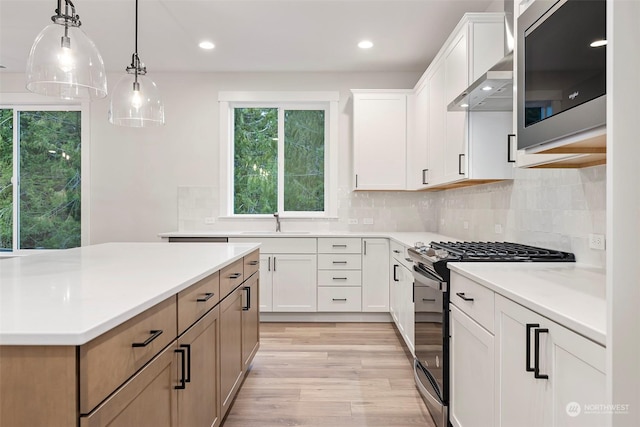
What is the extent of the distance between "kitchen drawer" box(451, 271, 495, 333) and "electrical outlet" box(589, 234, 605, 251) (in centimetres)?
61

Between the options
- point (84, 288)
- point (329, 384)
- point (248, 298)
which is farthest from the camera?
point (329, 384)

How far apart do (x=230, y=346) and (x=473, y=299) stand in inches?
49.1

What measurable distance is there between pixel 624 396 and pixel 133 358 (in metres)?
1.11

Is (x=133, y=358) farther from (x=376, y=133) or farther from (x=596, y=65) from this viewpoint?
(x=376, y=133)

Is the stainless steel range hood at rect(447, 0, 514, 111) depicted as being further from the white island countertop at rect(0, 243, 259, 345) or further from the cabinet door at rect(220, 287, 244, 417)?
the cabinet door at rect(220, 287, 244, 417)

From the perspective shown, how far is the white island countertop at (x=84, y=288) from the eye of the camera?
83 cm

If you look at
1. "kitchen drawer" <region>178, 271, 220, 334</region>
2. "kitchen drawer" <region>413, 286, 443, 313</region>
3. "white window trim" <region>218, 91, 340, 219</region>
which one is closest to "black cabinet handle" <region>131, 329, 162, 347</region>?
"kitchen drawer" <region>178, 271, 220, 334</region>

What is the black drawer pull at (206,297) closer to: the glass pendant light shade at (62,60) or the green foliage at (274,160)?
the glass pendant light shade at (62,60)

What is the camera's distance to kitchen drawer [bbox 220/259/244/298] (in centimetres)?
192

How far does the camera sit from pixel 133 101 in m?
2.33

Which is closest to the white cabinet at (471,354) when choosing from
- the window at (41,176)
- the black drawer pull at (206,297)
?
the black drawer pull at (206,297)

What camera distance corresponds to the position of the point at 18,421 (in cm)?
81

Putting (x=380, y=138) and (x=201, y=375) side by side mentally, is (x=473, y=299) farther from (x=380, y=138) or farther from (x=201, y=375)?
(x=380, y=138)

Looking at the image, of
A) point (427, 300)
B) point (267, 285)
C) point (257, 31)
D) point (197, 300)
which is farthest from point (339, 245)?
point (197, 300)
